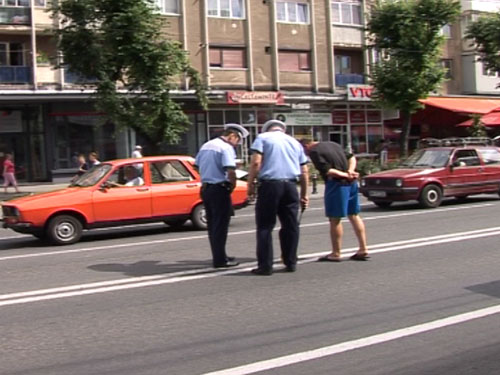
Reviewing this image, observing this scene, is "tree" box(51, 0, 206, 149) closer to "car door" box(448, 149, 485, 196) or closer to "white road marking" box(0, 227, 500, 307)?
"car door" box(448, 149, 485, 196)

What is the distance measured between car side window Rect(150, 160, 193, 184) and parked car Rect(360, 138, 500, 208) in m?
5.40

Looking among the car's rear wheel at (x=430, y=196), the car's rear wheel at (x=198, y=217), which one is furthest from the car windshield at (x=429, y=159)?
the car's rear wheel at (x=198, y=217)

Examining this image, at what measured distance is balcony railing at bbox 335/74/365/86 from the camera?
3534cm

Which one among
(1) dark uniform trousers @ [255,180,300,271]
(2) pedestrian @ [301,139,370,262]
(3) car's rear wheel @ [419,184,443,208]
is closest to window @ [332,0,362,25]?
(3) car's rear wheel @ [419,184,443,208]

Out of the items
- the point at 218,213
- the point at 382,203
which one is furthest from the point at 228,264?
the point at 382,203

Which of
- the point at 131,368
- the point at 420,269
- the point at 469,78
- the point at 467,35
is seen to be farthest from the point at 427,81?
the point at 131,368

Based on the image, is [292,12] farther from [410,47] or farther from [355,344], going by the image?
[355,344]

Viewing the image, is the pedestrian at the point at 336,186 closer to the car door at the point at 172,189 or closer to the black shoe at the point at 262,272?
the black shoe at the point at 262,272

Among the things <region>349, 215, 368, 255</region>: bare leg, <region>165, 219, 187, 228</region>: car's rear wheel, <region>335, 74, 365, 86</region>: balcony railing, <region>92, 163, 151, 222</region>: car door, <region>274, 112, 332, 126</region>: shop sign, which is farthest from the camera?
<region>335, 74, 365, 86</region>: balcony railing

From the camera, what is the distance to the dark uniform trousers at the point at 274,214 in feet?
24.6

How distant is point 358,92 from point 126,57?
52.4ft

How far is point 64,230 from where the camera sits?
11.3 meters

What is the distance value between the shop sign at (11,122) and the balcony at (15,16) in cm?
388

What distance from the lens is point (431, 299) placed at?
6.36m
